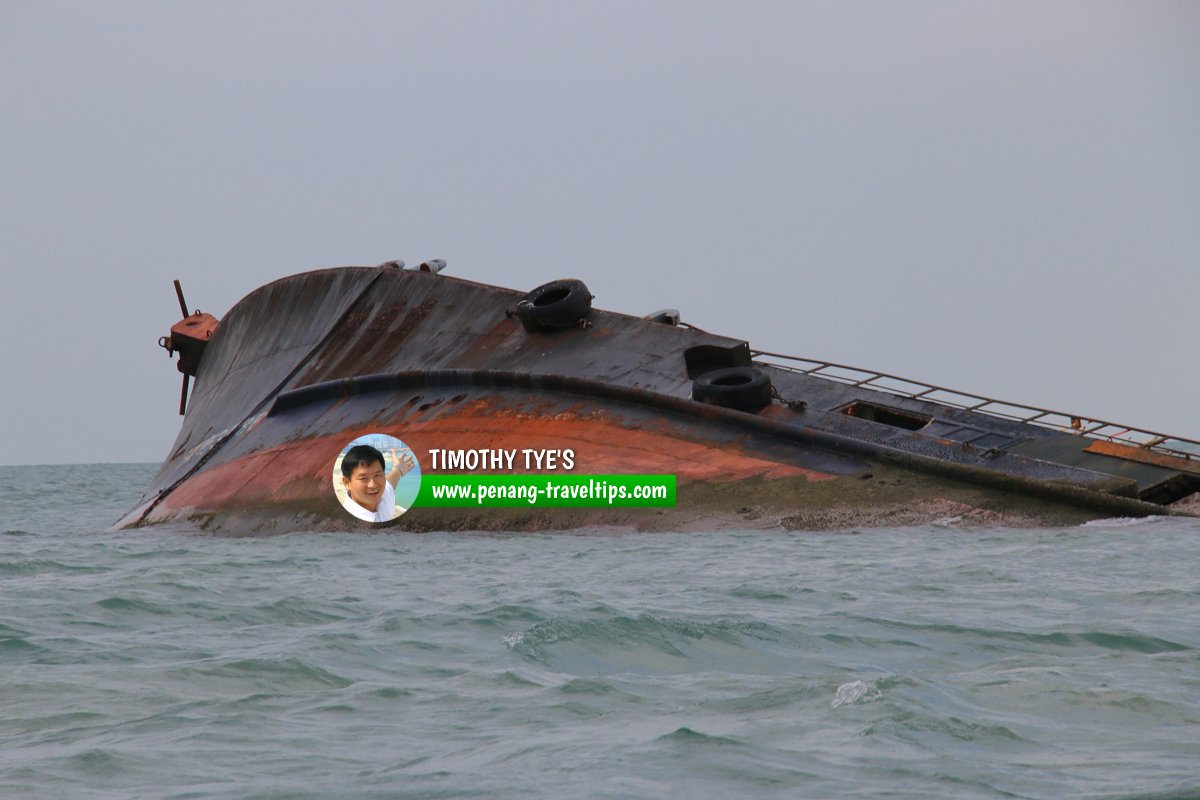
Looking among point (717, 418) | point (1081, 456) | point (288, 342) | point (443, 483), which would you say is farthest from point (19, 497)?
point (1081, 456)

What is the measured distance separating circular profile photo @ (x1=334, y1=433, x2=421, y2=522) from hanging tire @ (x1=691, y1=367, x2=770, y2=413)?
380 cm

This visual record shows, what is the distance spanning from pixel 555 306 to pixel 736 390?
12.7ft

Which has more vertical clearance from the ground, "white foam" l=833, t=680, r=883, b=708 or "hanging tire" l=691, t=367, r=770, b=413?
"hanging tire" l=691, t=367, r=770, b=413

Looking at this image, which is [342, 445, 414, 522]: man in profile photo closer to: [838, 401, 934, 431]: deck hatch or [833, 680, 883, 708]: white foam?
[838, 401, 934, 431]: deck hatch

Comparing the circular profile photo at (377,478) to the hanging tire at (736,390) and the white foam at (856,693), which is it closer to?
the hanging tire at (736,390)

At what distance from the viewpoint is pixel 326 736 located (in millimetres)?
6793

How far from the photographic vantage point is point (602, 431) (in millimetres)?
17406

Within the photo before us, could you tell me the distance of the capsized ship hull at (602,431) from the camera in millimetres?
15406

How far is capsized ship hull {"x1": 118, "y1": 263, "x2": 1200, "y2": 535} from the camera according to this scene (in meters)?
15.4

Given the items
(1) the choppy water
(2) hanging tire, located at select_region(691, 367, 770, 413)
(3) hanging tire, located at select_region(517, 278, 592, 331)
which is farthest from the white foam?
(3) hanging tire, located at select_region(517, 278, 592, 331)

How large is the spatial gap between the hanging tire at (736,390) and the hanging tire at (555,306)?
308 cm

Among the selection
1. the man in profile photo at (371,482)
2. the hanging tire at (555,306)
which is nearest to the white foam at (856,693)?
Answer: the man in profile photo at (371,482)

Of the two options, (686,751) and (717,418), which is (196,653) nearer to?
(686,751)

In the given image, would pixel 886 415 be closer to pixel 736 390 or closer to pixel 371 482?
pixel 736 390
